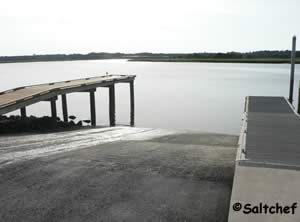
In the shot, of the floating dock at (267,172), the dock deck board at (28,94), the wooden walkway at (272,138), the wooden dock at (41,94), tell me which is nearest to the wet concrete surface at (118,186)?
the floating dock at (267,172)

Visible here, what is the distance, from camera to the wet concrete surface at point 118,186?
4.61 metres

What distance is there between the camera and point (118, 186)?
18.2 feet

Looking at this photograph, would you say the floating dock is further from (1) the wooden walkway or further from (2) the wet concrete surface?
(2) the wet concrete surface

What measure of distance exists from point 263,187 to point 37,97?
14.8 meters

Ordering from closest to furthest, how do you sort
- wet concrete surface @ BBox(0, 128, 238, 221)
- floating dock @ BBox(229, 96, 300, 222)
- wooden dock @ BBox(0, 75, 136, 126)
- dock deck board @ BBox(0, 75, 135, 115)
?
floating dock @ BBox(229, 96, 300, 222), wet concrete surface @ BBox(0, 128, 238, 221), dock deck board @ BBox(0, 75, 135, 115), wooden dock @ BBox(0, 75, 136, 126)

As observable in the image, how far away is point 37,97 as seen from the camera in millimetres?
16422

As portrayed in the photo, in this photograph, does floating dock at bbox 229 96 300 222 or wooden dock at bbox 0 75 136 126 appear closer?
floating dock at bbox 229 96 300 222

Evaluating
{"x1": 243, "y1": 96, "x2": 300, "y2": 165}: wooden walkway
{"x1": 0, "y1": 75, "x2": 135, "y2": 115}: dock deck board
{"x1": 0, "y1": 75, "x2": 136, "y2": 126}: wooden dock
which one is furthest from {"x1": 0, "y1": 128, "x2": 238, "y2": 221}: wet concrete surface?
{"x1": 0, "y1": 75, "x2": 136, "y2": 126}: wooden dock

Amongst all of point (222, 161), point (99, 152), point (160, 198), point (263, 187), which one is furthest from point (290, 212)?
point (99, 152)

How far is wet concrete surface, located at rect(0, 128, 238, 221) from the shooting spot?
461cm

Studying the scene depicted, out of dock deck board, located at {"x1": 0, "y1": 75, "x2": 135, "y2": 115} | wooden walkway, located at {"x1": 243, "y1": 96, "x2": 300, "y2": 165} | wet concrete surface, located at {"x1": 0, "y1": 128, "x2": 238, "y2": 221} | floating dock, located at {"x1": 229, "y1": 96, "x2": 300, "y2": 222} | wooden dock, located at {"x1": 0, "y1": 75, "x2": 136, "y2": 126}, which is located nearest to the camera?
floating dock, located at {"x1": 229, "y1": 96, "x2": 300, "y2": 222}

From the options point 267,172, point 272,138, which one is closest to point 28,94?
point 272,138

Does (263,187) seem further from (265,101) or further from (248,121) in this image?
(265,101)

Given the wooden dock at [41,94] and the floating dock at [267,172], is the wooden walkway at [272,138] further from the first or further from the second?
the wooden dock at [41,94]
